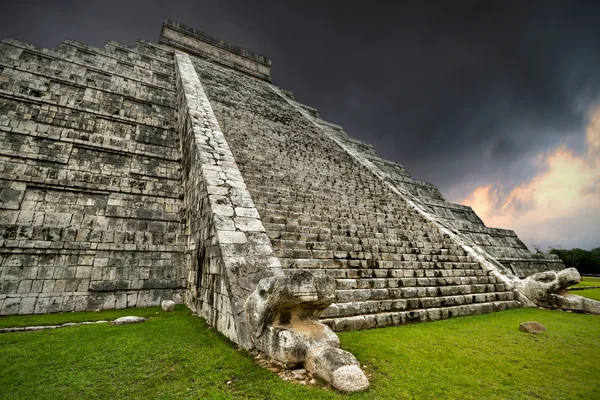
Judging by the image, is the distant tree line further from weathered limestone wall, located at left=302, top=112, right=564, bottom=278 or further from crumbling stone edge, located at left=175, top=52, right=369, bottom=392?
crumbling stone edge, located at left=175, top=52, right=369, bottom=392

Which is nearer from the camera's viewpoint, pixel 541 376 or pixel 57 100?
pixel 541 376

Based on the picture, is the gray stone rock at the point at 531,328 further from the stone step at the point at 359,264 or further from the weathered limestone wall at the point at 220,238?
the weathered limestone wall at the point at 220,238

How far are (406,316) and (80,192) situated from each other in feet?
24.8

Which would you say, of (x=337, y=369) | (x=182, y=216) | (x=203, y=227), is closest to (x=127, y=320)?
(x=203, y=227)

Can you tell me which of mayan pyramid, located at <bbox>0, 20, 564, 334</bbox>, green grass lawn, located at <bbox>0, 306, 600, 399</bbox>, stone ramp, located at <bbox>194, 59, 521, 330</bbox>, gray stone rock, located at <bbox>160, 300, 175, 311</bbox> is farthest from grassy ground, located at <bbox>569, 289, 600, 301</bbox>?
gray stone rock, located at <bbox>160, 300, 175, 311</bbox>

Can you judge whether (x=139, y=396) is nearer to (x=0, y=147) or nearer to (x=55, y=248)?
(x=55, y=248)

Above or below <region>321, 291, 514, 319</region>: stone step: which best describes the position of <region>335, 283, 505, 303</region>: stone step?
above

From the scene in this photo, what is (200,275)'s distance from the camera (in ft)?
16.4

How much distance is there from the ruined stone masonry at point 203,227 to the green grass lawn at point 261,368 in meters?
0.38

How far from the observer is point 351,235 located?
649 cm

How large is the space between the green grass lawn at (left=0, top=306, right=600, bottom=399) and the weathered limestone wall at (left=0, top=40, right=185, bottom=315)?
125 centimetres

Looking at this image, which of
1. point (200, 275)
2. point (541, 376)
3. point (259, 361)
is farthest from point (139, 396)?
point (541, 376)

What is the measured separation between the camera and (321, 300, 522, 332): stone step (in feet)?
→ 13.2

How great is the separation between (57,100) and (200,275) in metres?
7.34
